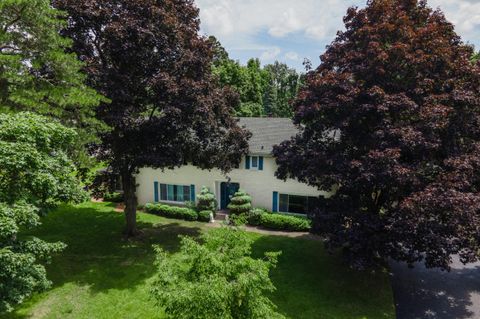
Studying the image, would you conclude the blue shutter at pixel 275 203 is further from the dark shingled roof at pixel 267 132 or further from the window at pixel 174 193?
the window at pixel 174 193

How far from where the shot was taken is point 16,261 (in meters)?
9.19

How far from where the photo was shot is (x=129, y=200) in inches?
834

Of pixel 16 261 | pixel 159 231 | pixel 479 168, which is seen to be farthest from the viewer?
pixel 159 231

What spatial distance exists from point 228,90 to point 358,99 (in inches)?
325

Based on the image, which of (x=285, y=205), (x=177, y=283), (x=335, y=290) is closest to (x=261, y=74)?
(x=285, y=205)

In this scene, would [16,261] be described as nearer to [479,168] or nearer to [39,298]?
[39,298]

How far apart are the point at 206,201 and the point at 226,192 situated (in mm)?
1958

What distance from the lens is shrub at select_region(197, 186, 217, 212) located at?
25.4 meters

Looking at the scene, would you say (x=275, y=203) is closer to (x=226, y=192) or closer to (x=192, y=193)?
(x=226, y=192)

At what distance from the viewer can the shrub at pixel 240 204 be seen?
2455 cm

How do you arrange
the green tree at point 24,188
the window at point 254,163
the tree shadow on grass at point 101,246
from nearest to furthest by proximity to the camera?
the green tree at point 24,188
the tree shadow on grass at point 101,246
the window at point 254,163

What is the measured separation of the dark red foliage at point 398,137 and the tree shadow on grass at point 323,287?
218 centimetres

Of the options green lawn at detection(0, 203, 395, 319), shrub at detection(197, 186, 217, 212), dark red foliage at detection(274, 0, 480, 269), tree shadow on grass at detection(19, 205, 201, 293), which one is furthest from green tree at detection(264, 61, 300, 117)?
dark red foliage at detection(274, 0, 480, 269)

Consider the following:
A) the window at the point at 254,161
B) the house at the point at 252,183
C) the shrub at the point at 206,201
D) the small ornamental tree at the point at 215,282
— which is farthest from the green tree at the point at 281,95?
the small ornamental tree at the point at 215,282
